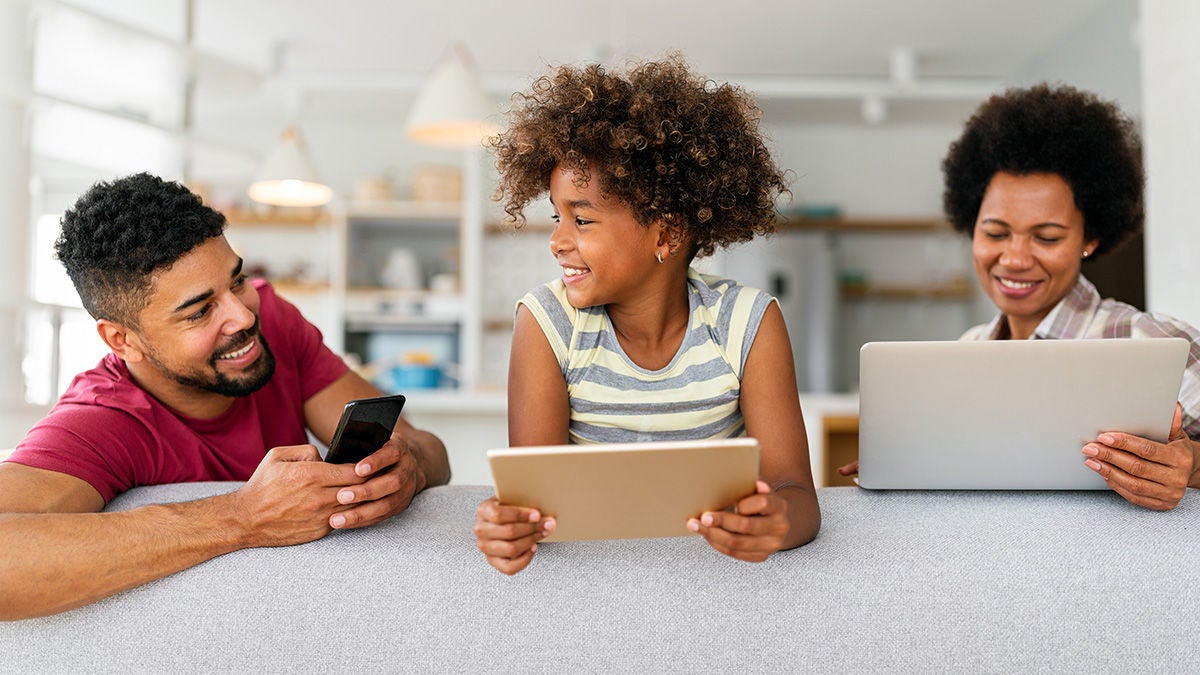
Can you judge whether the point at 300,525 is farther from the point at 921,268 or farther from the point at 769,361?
the point at 921,268

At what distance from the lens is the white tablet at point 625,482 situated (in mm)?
1049

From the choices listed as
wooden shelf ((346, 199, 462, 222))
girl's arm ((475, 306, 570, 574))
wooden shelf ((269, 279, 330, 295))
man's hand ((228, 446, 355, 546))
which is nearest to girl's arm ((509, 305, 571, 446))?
girl's arm ((475, 306, 570, 574))

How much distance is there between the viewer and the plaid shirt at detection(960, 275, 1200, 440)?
5.54 feet

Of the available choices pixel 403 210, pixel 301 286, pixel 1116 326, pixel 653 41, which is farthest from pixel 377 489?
pixel 301 286

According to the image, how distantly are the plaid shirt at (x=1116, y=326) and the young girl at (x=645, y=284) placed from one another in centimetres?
70

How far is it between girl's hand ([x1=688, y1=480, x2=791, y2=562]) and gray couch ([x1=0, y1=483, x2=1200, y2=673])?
0.47 feet

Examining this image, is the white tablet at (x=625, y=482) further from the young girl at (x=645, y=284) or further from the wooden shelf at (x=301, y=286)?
the wooden shelf at (x=301, y=286)

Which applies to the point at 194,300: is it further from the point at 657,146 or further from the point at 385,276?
the point at 385,276

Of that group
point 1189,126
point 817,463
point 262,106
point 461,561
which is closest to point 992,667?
point 461,561

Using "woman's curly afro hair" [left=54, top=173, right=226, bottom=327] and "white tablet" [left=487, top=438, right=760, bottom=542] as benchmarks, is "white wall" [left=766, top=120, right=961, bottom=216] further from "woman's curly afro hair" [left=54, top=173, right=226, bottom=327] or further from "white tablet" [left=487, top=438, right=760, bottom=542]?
"white tablet" [left=487, top=438, right=760, bottom=542]

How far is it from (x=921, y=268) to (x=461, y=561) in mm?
6456

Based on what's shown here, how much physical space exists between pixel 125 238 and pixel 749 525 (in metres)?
1.10

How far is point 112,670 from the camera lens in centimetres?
129

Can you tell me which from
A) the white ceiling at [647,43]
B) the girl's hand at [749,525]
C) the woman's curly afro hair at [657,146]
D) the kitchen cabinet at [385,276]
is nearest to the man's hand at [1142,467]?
the girl's hand at [749,525]
